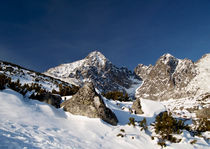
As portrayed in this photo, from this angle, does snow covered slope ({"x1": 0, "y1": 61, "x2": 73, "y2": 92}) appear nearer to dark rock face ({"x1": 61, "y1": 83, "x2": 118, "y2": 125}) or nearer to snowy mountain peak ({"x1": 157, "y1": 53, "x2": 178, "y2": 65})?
dark rock face ({"x1": 61, "y1": 83, "x2": 118, "y2": 125})

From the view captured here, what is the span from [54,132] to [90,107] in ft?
8.77

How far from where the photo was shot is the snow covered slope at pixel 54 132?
305 cm

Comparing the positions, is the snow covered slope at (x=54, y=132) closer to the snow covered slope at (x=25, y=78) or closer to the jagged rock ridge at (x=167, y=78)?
the snow covered slope at (x=25, y=78)

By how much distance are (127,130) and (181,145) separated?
222 cm

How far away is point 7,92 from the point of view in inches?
229

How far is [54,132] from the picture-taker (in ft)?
12.9

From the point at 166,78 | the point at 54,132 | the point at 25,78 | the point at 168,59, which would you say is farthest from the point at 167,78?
the point at 54,132

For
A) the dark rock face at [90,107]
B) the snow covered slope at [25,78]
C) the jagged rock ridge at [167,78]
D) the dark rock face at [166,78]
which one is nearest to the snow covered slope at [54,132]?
the dark rock face at [90,107]

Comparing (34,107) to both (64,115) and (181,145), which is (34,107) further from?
(181,145)

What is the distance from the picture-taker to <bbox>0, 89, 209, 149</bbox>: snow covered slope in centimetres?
305

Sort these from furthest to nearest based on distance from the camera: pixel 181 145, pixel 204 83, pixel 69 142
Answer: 1. pixel 204 83
2. pixel 181 145
3. pixel 69 142

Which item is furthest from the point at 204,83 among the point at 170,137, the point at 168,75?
the point at 170,137

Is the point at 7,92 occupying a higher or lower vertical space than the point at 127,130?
higher

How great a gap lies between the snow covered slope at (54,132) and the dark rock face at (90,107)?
0.32 m
